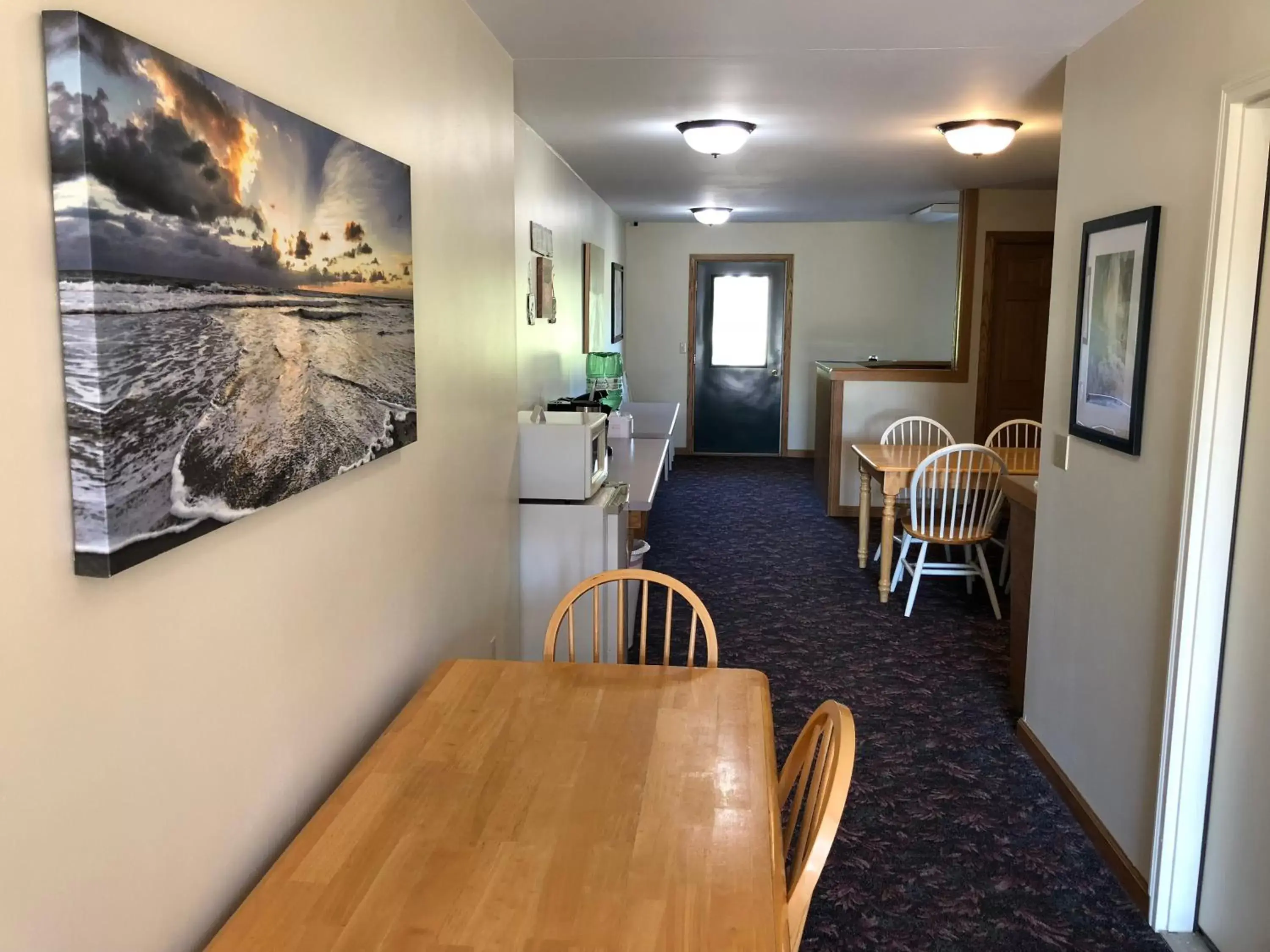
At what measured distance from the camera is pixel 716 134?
4016 millimetres

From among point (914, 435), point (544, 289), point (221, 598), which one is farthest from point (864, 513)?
point (221, 598)

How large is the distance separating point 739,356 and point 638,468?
15.4 ft

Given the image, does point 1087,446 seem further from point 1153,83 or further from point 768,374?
point 768,374

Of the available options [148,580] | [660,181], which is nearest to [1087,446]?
[148,580]

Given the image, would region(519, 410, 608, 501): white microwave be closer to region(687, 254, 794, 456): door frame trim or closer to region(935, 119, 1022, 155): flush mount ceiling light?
region(935, 119, 1022, 155): flush mount ceiling light

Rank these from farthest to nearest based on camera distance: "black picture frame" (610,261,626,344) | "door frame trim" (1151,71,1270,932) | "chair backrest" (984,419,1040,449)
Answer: "black picture frame" (610,261,626,344), "chair backrest" (984,419,1040,449), "door frame trim" (1151,71,1270,932)

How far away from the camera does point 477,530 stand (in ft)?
9.33

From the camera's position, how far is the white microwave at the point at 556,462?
11.2ft

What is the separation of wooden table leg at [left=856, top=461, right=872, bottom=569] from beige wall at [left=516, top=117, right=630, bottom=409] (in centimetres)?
166

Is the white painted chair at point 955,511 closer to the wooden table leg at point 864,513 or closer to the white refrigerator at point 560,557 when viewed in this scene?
the wooden table leg at point 864,513

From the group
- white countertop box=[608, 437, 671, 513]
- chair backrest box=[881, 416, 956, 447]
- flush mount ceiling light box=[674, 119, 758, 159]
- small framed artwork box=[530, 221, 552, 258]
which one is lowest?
white countertop box=[608, 437, 671, 513]

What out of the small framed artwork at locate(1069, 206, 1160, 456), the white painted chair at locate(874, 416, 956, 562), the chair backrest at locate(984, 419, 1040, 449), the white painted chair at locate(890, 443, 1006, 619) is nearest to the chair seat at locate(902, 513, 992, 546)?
the white painted chair at locate(890, 443, 1006, 619)

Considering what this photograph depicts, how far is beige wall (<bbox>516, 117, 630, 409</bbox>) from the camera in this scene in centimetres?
420

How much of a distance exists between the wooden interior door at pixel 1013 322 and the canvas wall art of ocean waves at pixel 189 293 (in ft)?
18.5
